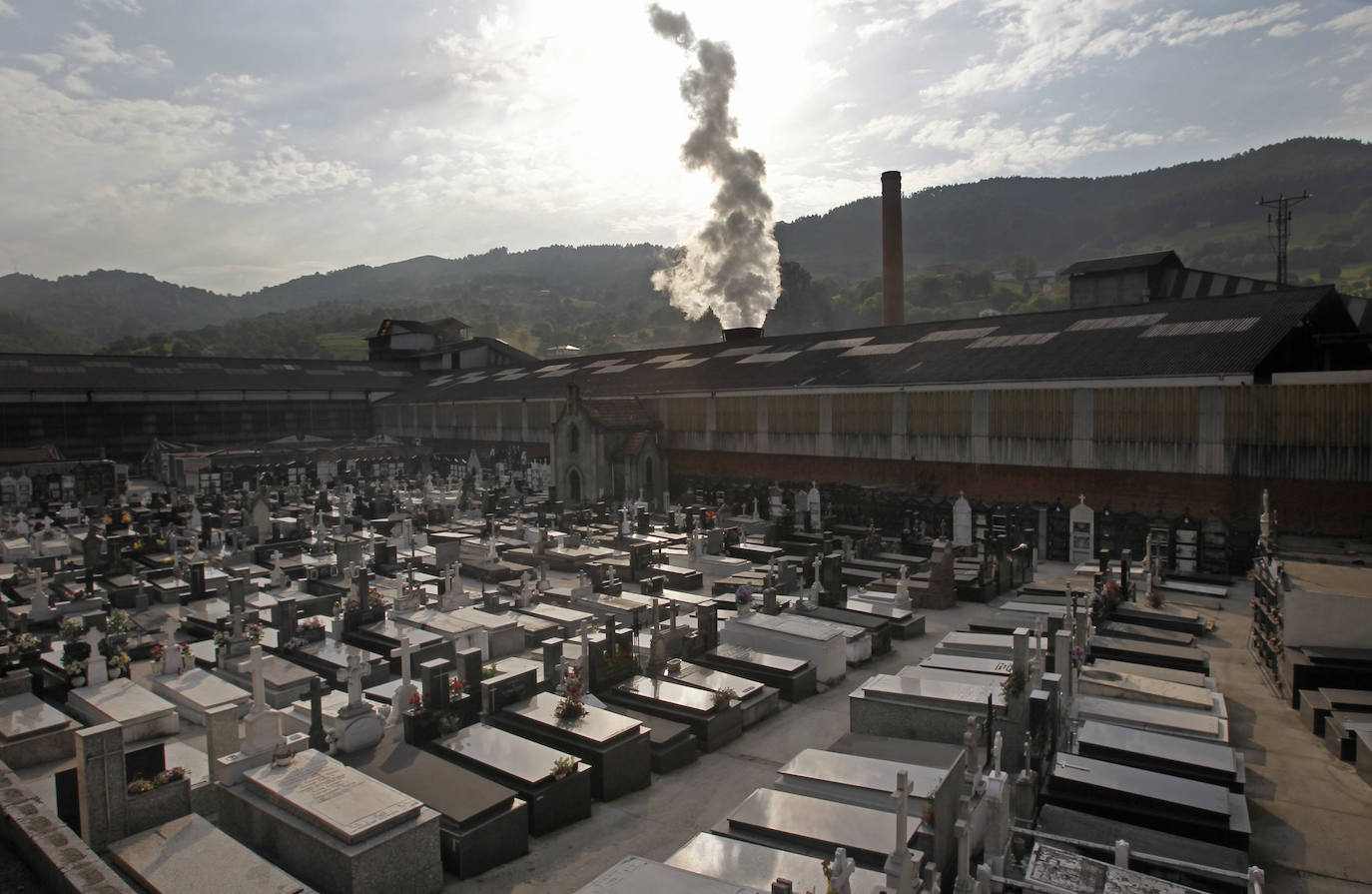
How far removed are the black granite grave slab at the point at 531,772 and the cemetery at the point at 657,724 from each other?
1.3 inches

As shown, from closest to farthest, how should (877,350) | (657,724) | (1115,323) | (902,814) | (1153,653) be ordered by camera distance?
1. (902,814)
2. (657,724)
3. (1153,653)
4. (1115,323)
5. (877,350)

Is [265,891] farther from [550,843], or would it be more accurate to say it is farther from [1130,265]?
[1130,265]

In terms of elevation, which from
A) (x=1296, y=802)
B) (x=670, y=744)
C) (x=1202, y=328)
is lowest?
(x=1296, y=802)

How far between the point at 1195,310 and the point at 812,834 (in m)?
24.1

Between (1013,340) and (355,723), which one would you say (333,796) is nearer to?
(355,723)

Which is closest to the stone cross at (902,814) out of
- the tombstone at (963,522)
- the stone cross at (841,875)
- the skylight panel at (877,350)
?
the stone cross at (841,875)

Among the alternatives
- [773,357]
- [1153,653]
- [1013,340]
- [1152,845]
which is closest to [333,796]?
[1152,845]

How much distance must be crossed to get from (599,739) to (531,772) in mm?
897

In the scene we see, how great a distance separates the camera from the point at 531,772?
8266mm

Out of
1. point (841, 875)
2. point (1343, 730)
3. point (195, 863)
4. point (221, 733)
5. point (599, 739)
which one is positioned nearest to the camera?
point (841, 875)

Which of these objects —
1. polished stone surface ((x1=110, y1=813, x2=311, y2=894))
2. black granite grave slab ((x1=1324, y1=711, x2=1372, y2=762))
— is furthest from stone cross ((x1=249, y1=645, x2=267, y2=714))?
black granite grave slab ((x1=1324, y1=711, x2=1372, y2=762))

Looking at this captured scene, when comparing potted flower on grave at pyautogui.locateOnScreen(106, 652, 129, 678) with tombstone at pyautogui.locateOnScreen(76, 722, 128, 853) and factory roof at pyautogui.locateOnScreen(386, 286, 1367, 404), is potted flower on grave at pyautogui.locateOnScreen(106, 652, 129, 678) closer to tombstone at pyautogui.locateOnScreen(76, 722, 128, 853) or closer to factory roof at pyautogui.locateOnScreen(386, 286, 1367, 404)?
tombstone at pyautogui.locateOnScreen(76, 722, 128, 853)

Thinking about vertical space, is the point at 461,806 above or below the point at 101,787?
below

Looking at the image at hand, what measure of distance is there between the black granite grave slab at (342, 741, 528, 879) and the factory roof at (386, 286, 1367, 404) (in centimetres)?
2028
